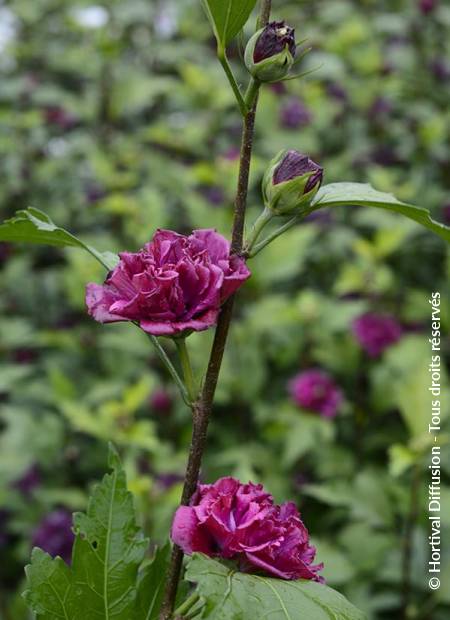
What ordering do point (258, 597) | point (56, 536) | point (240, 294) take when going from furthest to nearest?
1. point (240, 294)
2. point (56, 536)
3. point (258, 597)

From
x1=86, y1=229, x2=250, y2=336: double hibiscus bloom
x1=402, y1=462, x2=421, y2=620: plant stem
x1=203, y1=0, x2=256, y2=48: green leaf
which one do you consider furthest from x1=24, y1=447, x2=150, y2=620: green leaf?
x1=402, y1=462, x2=421, y2=620: plant stem

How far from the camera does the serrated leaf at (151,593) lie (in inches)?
27.5

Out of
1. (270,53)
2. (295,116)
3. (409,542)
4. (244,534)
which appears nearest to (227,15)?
(270,53)

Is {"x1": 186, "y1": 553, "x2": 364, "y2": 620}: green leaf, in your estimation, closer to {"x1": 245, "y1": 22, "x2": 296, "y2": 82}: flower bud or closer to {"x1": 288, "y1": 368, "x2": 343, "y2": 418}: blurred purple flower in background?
{"x1": 245, "y1": 22, "x2": 296, "y2": 82}: flower bud

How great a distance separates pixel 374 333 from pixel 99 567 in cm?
131

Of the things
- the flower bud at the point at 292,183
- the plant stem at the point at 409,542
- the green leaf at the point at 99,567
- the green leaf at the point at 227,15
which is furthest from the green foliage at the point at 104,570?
the plant stem at the point at 409,542

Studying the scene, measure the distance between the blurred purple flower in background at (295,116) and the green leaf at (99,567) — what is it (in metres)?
1.91

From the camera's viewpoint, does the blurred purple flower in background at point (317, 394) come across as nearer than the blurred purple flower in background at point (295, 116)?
Yes

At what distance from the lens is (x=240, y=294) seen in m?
2.15

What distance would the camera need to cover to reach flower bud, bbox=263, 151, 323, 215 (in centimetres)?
67

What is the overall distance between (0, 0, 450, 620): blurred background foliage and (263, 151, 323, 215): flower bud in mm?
843

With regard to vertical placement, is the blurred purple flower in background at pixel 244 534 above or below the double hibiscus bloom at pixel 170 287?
below

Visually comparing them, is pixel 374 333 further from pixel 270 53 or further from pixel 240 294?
pixel 270 53

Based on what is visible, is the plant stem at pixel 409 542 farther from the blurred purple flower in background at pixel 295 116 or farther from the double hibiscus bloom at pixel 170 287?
the blurred purple flower in background at pixel 295 116
